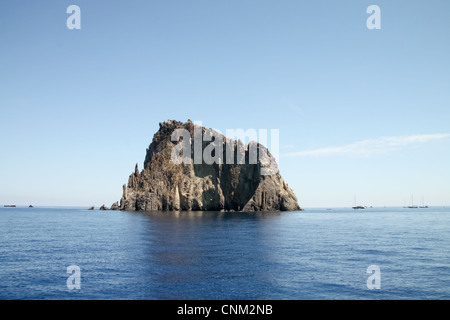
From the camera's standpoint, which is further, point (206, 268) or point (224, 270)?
point (206, 268)

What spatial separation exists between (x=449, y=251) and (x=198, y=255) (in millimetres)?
40677

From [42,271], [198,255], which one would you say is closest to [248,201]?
[198,255]

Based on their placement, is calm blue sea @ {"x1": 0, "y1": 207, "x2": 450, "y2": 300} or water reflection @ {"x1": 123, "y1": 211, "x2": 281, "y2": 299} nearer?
calm blue sea @ {"x1": 0, "y1": 207, "x2": 450, "y2": 300}

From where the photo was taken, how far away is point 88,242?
6119 centimetres

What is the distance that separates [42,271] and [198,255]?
792 inches

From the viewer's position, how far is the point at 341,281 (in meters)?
32.2

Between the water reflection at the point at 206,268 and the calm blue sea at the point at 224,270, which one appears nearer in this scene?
the calm blue sea at the point at 224,270
